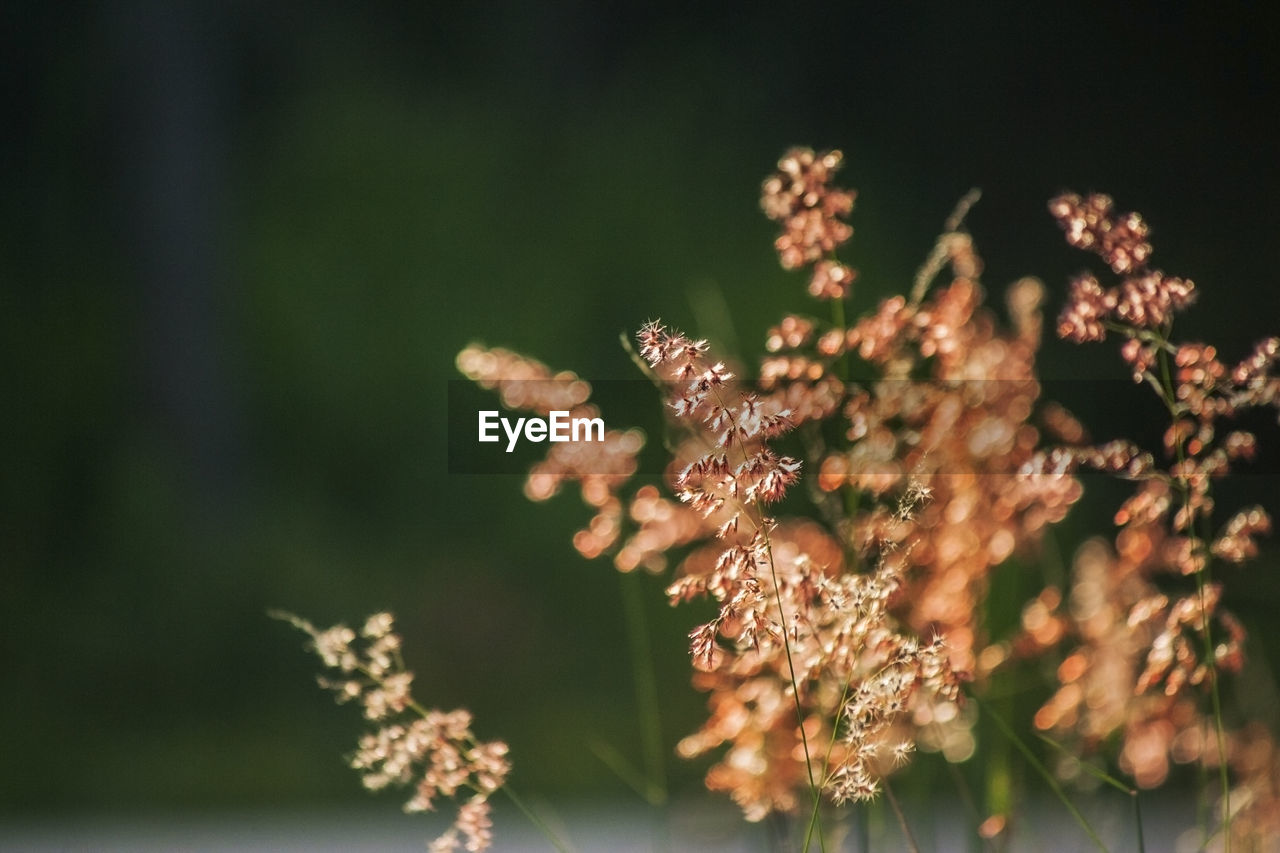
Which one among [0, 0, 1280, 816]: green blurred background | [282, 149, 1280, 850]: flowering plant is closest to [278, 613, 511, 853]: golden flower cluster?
[282, 149, 1280, 850]: flowering plant

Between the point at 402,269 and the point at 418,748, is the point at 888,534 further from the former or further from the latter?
the point at 402,269

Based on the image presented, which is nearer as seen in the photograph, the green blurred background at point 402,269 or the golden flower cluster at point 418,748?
the golden flower cluster at point 418,748

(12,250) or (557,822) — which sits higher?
(12,250)

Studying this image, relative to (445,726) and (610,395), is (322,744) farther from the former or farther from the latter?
(445,726)

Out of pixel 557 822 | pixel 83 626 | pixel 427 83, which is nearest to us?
pixel 557 822

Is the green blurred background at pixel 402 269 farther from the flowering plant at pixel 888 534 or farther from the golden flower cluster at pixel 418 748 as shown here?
the golden flower cluster at pixel 418 748

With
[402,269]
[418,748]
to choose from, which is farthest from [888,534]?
[402,269]

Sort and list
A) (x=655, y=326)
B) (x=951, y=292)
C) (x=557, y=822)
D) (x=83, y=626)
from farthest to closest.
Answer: (x=83, y=626) → (x=557, y=822) → (x=951, y=292) → (x=655, y=326)

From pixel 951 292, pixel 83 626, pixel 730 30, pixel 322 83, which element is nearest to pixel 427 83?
pixel 322 83

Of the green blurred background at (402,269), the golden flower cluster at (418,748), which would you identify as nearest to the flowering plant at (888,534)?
the golden flower cluster at (418,748)
